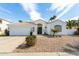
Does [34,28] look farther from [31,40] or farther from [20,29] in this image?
[20,29]

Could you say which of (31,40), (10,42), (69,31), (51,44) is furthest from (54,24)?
(10,42)

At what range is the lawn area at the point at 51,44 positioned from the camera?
37.1 feet

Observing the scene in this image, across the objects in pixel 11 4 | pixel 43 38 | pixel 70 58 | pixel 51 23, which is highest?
pixel 11 4

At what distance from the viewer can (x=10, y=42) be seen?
1172 centimetres

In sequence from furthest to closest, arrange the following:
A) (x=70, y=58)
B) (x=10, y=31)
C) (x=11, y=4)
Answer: (x=10, y=31) → (x=11, y=4) → (x=70, y=58)

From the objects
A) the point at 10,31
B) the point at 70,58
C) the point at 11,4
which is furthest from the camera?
the point at 10,31

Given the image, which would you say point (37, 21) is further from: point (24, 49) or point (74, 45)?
point (74, 45)

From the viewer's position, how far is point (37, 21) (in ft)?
38.0

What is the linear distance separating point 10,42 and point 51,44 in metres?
2.18

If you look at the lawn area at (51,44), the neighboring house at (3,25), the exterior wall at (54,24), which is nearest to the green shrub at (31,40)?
the lawn area at (51,44)

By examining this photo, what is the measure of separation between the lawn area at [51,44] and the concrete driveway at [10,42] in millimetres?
273

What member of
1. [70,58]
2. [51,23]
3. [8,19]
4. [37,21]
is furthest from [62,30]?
[8,19]

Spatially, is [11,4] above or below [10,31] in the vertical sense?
above

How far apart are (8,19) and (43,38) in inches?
80.1
